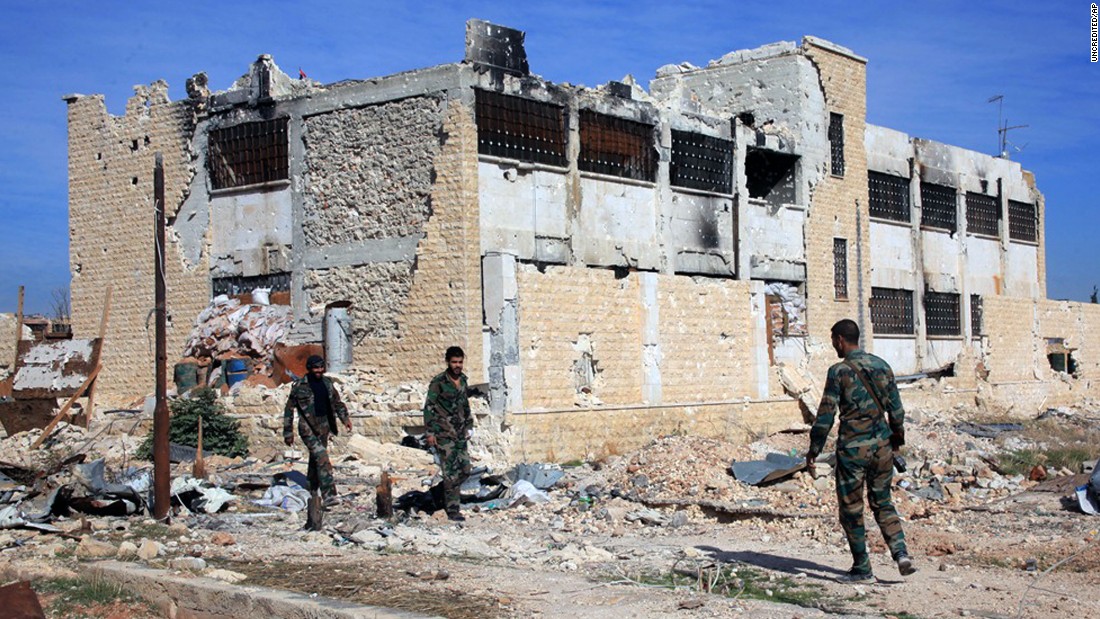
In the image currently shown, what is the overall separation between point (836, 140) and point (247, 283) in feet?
45.7

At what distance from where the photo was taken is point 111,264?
2491 cm

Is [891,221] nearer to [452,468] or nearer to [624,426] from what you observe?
[624,426]

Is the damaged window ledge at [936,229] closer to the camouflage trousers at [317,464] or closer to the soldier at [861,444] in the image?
the camouflage trousers at [317,464]

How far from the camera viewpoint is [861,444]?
28.3 ft

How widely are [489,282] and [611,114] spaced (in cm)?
529

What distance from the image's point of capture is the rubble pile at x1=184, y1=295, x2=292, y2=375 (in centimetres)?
2200

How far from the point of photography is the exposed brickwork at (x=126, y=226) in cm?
2383

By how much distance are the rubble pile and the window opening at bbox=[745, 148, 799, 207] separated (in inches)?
435

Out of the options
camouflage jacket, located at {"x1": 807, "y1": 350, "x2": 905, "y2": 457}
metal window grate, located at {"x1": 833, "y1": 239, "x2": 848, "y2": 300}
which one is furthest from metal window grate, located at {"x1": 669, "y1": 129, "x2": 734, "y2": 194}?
camouflage jacket, located at {"x1": 807, "y1": 350, "x2": 905, "y2": 457}

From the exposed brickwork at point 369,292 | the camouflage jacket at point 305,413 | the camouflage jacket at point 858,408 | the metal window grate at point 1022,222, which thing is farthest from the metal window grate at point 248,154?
the metal window grate at point 1022,222

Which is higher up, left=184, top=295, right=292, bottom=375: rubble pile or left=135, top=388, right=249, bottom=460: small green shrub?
left=184, top=295, right=292, bottom=375: rubble pile

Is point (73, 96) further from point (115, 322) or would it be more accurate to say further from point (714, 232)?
point (714, 232)

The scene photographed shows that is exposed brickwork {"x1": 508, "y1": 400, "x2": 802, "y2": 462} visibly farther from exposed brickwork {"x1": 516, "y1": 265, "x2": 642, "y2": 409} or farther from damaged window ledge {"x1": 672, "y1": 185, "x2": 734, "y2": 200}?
damaged window ledge {"x1": 672, "y1": 185, "x2": 734, "y2": 200}

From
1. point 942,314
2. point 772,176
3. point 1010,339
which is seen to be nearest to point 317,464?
point 772,176
